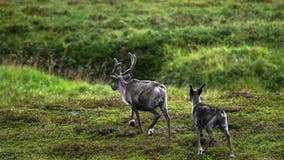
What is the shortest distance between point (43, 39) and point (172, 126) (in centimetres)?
1602

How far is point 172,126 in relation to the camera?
14.8 m

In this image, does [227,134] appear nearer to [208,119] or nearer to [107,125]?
[208,119]

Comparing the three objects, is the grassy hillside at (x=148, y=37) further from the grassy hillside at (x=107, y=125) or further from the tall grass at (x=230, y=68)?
the grassy hillside at (x=107, y=125)

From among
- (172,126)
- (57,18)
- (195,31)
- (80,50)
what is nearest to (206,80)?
(195,31)

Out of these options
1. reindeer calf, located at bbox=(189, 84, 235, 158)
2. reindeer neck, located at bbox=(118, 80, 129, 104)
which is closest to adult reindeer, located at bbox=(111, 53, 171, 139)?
reindeer neck, located at bbox=(118, 80, 129, 104)

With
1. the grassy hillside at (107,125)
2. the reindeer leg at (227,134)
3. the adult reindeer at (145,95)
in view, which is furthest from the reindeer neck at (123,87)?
the reindeer leg at (227,134)

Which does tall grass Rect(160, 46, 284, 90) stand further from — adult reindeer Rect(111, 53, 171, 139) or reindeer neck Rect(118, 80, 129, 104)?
adult reindeer Rect(111, 53, 171, 139)

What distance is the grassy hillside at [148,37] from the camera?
25.0 meters

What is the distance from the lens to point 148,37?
92.2ft

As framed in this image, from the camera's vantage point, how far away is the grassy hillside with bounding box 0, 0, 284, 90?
2505 centimetres

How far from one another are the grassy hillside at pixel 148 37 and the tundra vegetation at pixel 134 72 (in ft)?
0.21

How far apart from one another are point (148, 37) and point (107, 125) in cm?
1363

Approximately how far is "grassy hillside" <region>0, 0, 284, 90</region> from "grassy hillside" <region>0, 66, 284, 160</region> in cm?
351

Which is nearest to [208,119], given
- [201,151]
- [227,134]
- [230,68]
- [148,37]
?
[227,134]
